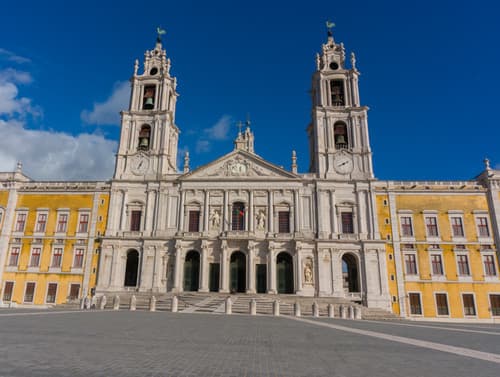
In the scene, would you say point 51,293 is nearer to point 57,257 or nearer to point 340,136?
point 57,257

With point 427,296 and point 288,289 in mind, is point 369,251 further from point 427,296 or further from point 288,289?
point 288,289

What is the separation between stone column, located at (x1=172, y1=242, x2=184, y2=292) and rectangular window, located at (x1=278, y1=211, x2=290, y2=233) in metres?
9.86

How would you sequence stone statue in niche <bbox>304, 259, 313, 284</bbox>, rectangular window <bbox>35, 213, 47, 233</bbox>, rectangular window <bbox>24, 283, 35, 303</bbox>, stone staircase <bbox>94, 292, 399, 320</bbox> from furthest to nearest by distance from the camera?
rectangular window <bbox>35, 213, 47, 233</bbox>, rectangular window <bbox>24, 283, 35, 303</bbox>, stone statue in niche <bbox>304, 259, 313, 284</bbox>, stone staircase <bbox>94, 292, 399, 320</bbox>

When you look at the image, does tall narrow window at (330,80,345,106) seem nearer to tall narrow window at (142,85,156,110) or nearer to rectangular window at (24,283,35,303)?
tall narrow window at (142,85,156,110)

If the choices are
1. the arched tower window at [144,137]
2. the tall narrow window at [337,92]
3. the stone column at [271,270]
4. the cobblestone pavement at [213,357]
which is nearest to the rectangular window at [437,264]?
the stone column at [271,270]

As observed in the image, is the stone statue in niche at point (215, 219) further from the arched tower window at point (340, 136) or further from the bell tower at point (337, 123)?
the arched tower window at point (340, 136)

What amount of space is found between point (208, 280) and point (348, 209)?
15191mm

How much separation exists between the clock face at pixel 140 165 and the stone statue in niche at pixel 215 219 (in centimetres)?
→ 887

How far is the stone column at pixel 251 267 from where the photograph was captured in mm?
30858

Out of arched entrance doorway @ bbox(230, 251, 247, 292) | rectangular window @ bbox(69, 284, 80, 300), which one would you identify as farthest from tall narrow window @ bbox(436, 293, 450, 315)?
rectangular window @ bbox(69, 284, 80, 300)

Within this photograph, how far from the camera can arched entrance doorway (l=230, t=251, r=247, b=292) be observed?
32281 millimetres

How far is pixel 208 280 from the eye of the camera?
31781 millimetres

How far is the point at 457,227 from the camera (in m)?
32.2

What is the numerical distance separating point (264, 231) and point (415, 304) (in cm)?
1493
